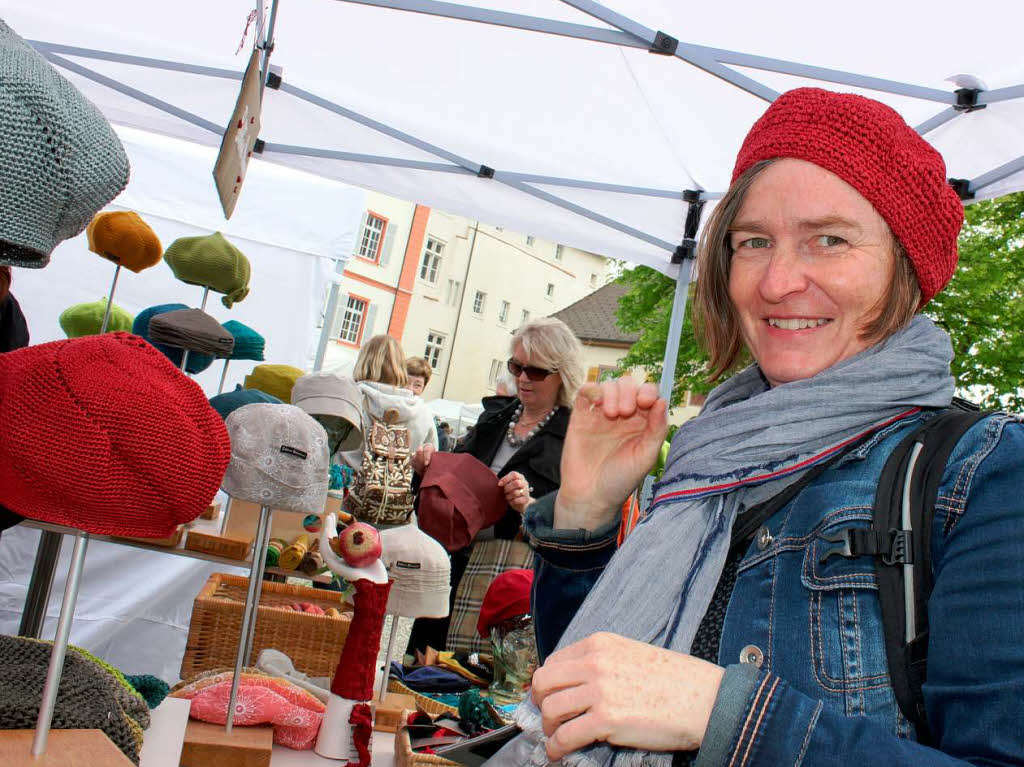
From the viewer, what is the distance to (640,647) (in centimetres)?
87

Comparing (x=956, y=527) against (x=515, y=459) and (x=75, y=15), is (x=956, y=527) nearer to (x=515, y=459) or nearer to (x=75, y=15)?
(x=515, y=459)

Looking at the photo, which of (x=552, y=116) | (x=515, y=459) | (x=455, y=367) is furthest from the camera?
(x=455, y=367)

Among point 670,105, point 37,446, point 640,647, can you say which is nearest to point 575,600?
point 640,647

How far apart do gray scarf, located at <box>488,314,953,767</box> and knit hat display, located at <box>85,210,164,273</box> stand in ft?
10.3

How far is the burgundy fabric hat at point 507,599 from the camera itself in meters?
2.59

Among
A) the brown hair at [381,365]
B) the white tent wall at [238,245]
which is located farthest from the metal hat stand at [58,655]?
the white tent wall at [238,245]

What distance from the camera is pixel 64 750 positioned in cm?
125

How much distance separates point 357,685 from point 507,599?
611 millimetres

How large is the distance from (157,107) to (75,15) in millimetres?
624

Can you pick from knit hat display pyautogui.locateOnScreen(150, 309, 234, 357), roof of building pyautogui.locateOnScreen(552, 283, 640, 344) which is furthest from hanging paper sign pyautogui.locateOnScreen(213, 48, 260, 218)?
roof of building pyautogui.locateOnScreen(552, 283, 640, 344)

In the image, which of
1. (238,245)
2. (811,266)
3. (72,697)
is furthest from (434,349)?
(811,266)

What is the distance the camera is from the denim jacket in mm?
797

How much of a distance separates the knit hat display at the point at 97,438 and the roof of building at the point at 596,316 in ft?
102

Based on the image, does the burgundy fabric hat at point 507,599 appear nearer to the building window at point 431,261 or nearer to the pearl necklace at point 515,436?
the pearl necklace at point 515,436
